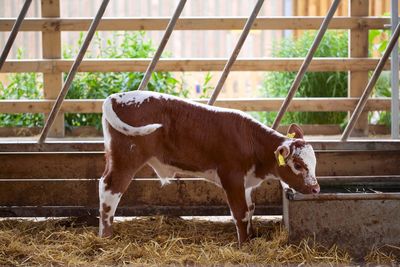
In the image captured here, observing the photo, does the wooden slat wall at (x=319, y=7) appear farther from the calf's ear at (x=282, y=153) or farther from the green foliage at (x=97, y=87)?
the calf's ear at (x=282, y=153)

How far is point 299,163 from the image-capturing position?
159 inches

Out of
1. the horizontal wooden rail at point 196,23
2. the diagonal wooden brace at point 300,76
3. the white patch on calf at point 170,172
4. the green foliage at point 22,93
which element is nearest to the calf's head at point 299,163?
the white patch on calf at point 170,172

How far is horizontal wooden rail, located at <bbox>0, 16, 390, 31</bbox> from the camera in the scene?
679 centimetres

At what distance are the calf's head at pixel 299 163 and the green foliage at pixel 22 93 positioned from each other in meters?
4.00

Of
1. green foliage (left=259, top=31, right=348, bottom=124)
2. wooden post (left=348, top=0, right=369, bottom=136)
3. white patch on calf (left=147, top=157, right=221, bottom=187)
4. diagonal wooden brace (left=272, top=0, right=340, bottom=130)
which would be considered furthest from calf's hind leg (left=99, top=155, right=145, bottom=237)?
Result: green foliage (left=259, top=31, right=348, bottom=124)

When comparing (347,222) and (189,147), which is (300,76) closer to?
(189,147)

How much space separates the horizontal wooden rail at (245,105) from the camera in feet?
21.9

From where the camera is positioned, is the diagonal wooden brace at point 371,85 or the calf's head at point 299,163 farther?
the diagonal wooden brace at point 371,85

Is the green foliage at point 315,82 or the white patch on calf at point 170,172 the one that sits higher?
the green foliage at point 315,82

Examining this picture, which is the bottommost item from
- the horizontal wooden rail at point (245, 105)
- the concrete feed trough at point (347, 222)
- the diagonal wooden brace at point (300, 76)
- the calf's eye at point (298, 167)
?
the concrete feed trough at point (347, 222)

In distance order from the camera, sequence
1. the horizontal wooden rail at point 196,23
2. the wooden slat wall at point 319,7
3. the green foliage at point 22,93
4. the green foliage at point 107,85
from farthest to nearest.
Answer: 1. the wooden slat wall at point 319,7
2. the green foliage at point 22,93
3. the green foliage at point 107,85
4. the horizontal wooden rail at point 196,23

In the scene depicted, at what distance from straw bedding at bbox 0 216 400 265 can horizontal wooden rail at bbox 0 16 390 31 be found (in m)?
2.68

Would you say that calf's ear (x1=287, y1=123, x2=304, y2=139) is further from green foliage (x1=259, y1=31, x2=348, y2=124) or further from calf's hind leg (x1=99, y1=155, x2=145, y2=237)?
green foliage (x1=259, y1=31, x2=348, y2=124)

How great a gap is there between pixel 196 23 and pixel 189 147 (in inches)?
111
